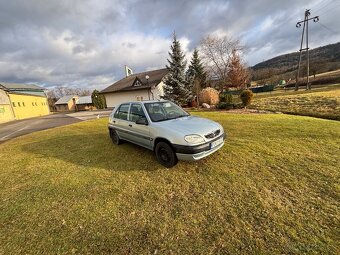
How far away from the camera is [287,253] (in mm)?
2105

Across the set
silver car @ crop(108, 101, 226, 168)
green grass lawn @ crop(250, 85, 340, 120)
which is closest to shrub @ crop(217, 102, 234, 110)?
green grass lawn @ crop(250, 85, 340, 120)

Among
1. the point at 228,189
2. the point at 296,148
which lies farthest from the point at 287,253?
the point at 296,148

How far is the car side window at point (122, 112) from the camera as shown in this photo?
19.1 ft

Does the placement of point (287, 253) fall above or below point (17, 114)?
below

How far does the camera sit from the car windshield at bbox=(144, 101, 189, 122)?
4.85 m

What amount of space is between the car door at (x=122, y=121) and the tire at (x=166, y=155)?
5.29 ft

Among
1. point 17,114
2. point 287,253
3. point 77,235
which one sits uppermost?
point 17,114

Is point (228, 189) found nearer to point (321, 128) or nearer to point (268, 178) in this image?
point (268, 178)

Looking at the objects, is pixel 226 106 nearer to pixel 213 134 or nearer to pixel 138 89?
pixel 213 134

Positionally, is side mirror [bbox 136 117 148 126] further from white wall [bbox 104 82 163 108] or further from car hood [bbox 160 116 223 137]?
white wall [bbox 104 82 163 108]

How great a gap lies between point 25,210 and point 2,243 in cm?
77

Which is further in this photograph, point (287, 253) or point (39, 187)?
point (39, 187)

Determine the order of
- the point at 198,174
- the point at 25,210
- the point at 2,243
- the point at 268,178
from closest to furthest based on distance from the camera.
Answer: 1. the point at 2,243
2. the point at 25,210
3. the point at 268,178
4. the point at 198,174

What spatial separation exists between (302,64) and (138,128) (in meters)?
77.9
